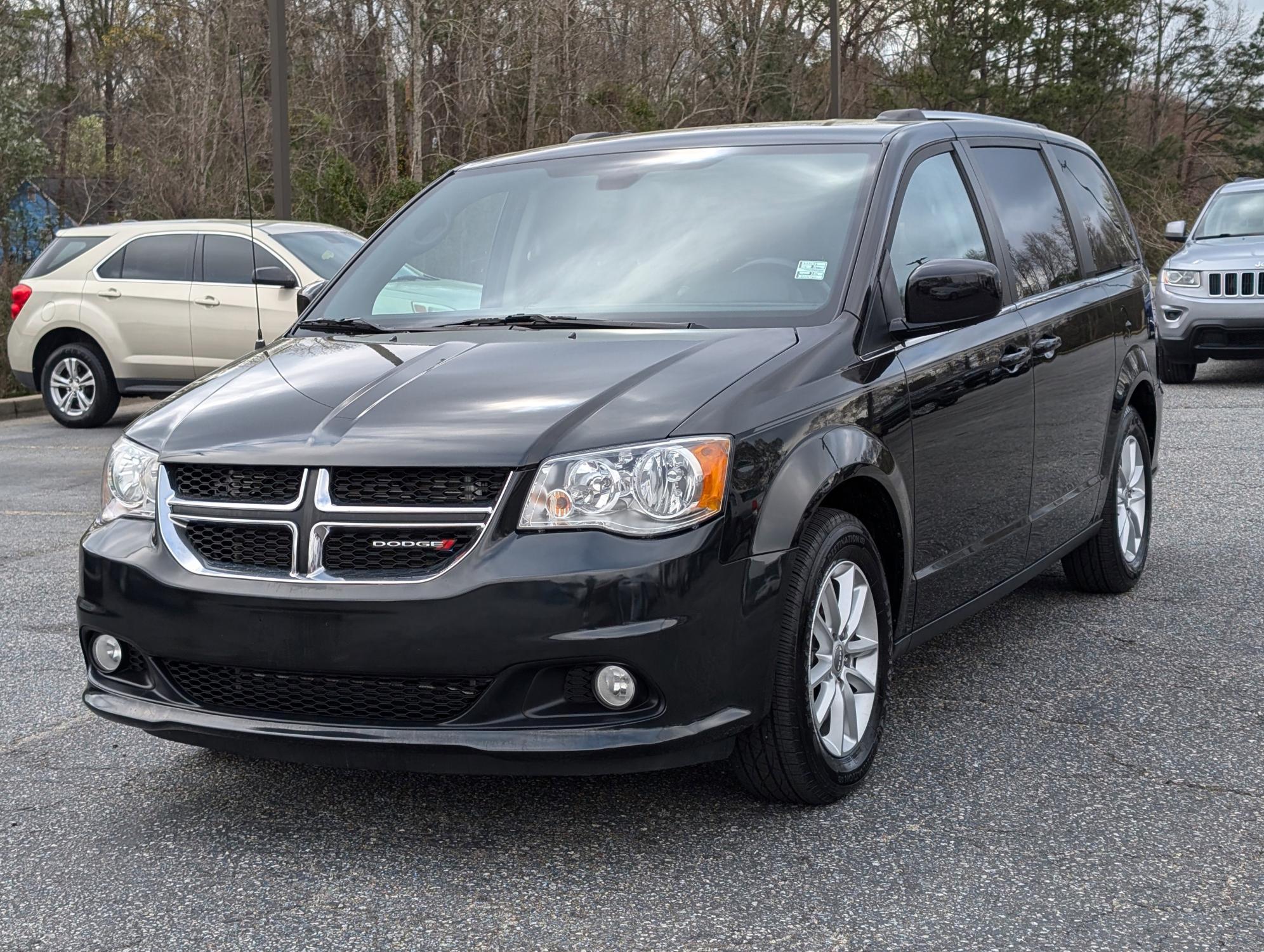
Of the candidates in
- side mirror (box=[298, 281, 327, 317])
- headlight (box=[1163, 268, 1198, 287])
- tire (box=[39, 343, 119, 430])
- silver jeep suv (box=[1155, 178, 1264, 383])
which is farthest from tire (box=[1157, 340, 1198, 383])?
side mirror (box=[298, 281, 327, 317])

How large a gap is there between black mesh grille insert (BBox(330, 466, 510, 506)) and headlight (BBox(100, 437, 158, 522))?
0.61 metres

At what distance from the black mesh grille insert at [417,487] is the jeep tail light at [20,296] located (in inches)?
466

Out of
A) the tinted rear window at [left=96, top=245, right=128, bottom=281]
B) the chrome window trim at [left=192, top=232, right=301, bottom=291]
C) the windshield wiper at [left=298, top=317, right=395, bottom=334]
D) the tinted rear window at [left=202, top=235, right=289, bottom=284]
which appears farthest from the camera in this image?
the tinted rear window at [left=96, top=245, right=128, bottom=281]

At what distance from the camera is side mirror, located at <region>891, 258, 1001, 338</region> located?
13.7ft

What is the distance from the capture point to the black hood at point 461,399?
343 cm

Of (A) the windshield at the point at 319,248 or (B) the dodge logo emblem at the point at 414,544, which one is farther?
(A) the windshield at the point at 319,248

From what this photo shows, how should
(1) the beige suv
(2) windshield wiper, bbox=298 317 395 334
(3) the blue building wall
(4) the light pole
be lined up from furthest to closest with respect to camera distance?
(3) the blue building wall
(1) the beige suv
(4) the light pole
(2) windshield wiper, bbox=298 317 395 334

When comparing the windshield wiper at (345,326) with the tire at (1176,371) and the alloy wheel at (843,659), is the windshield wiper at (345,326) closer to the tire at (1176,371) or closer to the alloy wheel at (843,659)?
the alloy wheel at (843,659)

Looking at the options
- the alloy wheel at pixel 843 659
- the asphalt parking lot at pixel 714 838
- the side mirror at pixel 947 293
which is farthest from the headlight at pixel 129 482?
the side mirror at pixel 947 293

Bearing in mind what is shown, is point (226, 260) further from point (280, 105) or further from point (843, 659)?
point (843, 659)

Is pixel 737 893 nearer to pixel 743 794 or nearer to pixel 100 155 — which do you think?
pixel 743 794

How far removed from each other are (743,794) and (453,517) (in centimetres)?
117

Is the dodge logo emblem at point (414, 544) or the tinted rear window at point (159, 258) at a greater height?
the tinted rear window at point (159, 258)

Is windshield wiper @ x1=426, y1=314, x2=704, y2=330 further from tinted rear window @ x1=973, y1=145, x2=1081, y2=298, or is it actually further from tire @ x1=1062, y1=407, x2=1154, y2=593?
tire @ x1=1062, y1=407, x2=1154, y2=593
